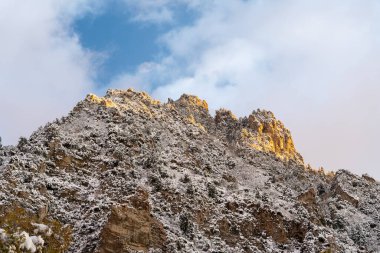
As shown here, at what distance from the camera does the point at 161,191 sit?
4972 cm

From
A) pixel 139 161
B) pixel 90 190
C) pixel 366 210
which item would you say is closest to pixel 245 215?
pixel 139 161

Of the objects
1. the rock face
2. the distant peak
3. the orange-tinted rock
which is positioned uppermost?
the distant peak

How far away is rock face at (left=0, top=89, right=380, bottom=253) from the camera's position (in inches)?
1607

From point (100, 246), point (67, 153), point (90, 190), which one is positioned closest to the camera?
point (100, 246)

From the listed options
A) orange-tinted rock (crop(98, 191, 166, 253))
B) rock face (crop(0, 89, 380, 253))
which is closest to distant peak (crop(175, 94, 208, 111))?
rock face (crop(0, 89, 380, 253))

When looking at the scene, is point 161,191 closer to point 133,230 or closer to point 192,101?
point 133,230

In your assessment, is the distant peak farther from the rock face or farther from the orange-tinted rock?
the orange-tinted rock

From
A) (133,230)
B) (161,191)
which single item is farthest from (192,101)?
(133,230)

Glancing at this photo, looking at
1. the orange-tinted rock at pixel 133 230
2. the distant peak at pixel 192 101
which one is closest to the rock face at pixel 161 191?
the orange-tinted rock at pixel 133 230

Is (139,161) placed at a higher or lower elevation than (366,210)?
lower

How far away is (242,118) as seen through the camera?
317 feet

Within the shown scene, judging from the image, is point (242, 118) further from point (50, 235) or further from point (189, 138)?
point (50, 235)

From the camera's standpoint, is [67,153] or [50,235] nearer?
[50,235]

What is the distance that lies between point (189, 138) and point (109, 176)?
2327 cm
